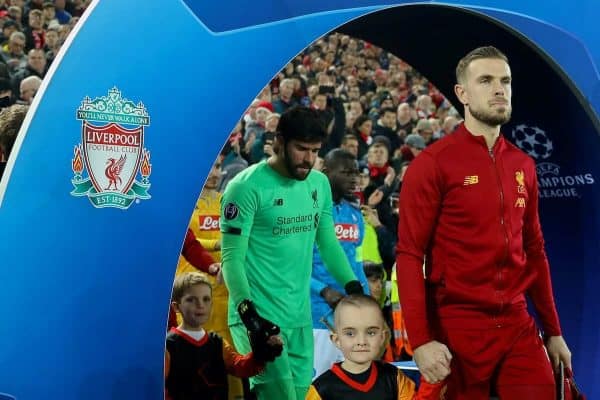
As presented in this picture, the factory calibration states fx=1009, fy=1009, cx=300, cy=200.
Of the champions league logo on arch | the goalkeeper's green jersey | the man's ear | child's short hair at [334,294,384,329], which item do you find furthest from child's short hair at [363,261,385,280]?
the man's ear

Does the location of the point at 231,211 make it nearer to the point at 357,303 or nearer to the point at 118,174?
the point at 357,303

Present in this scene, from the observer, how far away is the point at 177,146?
461 centimetres

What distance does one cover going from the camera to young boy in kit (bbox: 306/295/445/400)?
4.91 m

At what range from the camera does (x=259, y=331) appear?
18.0ft

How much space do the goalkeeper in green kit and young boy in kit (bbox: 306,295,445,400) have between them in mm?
892

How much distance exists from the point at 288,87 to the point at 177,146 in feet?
28.2

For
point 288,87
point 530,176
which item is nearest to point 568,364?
point 530,176

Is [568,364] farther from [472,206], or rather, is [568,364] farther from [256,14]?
[256,14]

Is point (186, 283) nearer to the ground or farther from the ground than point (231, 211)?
nearer to the ground

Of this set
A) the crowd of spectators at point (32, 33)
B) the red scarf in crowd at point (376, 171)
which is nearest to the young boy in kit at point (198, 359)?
the crowd of spectators at point (32, 33)

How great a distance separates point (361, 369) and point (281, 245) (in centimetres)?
129

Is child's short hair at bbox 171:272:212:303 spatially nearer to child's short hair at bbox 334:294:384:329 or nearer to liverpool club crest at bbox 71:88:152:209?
child's short hair at bbox 334:294:384:329

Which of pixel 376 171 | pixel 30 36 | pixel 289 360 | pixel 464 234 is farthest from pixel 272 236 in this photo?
pixel 30 36

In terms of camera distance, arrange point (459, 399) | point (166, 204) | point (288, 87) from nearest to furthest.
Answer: point (166, 204)
point (459, 399)
point (288, 87)
